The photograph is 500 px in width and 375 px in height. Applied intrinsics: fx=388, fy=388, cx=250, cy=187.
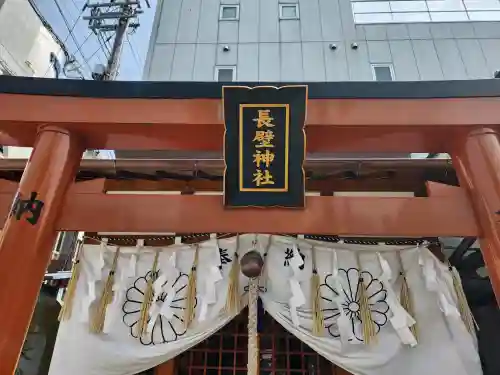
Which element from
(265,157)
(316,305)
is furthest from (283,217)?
(316,305)

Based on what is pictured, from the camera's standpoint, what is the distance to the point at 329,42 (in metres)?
9.10

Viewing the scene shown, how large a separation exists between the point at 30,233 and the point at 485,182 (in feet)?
12.5

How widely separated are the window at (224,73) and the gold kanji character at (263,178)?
19.2 feet

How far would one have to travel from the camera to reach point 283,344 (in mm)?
4953

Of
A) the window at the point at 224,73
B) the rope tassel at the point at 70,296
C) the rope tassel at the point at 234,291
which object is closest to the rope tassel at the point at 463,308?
the rope tassel at the point at 234,291

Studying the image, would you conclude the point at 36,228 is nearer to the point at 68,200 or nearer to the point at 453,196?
the point at 68,200

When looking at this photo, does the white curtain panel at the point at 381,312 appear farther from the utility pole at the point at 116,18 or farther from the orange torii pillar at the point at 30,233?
the utility pole at the point at 116,18

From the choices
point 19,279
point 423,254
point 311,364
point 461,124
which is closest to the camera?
point 19,279

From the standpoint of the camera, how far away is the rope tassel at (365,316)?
13.4ft

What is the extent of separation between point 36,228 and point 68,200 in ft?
1.38

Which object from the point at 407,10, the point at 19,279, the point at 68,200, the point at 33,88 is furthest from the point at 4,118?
the point at 407,10

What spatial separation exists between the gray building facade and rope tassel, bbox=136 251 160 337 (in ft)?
17.7

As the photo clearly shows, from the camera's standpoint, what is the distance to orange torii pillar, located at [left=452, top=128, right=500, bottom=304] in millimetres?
3150

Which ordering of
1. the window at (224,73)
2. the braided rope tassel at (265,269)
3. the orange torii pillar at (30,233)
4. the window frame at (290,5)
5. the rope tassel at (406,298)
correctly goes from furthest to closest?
the window frame at (290,5), the window at (224,73), the braided rope tassel at (265,269), the rope tassel at (406,298), the orange torii pillar at (30,233)
